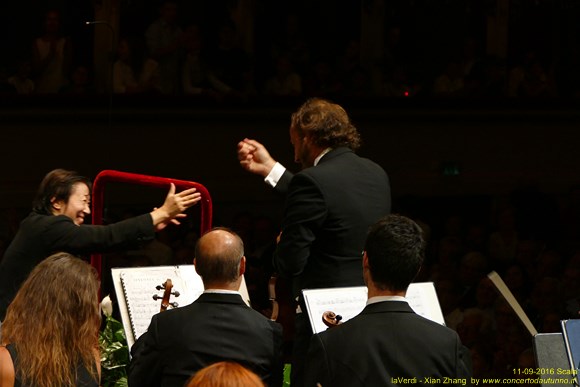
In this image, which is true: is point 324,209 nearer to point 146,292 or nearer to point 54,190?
point 146,292

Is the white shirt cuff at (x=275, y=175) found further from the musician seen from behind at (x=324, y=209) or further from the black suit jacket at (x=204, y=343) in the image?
the black suit jacket at (x=204, y=343)

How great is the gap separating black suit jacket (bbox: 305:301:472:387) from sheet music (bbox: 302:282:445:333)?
0.52 meters

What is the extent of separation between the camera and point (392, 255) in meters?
3.83

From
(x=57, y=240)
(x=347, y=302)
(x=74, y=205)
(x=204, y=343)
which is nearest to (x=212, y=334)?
(x=204, y=343)

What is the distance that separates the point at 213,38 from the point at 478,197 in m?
3.01

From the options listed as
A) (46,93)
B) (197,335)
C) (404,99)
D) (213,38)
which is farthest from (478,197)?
(197,335)

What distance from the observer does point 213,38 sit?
11.5 metres

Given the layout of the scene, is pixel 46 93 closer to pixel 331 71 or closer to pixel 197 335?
pixel 331 71

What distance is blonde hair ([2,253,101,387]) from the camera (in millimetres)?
3707

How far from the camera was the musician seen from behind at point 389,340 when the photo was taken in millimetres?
3744

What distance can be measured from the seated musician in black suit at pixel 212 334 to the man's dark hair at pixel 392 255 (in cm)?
61

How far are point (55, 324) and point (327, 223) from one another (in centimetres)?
136

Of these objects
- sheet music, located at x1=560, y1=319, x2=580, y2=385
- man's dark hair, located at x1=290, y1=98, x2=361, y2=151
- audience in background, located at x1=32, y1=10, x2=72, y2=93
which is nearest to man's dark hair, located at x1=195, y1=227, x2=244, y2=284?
man's dark hair, located at x1=290, y1=98, x2=361, y2=151

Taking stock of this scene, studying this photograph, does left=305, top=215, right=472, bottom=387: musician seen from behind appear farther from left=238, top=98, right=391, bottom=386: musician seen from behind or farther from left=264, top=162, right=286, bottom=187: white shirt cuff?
left=264, top=162, right=286, bottom=187: white shirt cuff
